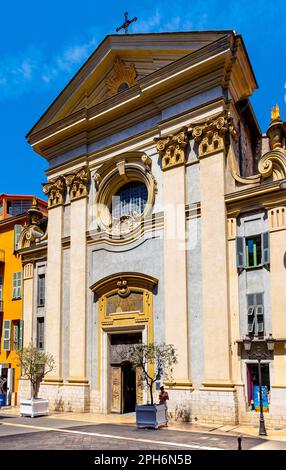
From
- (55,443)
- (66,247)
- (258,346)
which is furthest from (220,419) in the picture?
(66,247)

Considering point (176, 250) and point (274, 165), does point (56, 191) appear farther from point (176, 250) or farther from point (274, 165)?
point (274, 165)

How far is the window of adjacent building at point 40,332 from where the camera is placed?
29703mm

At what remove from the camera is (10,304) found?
33.2m

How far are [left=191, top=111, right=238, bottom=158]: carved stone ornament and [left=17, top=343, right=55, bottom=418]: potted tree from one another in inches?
508

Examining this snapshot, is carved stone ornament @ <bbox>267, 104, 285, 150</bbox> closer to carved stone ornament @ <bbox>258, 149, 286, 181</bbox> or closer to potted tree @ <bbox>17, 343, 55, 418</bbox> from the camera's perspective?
carved stone ornament @ <bbox>258, 149, 286, 181</bbox>

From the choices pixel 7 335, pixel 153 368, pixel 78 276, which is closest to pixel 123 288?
pixel 78 276

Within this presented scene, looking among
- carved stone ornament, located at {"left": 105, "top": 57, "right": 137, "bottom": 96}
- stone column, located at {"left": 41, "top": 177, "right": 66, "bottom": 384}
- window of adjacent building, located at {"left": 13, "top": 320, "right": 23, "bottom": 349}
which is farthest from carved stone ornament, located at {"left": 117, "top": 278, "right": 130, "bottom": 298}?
carved stone ornament, located at {"left": 105, "top": 57, "right": 137, "bottom": 96}

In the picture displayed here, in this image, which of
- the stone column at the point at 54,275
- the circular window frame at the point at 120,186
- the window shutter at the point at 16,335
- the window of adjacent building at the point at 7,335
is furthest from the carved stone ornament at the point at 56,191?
the window of adjacent building at the point at 7,335

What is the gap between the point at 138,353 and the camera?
2097cm

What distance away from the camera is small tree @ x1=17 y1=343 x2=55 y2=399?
26.3 meters

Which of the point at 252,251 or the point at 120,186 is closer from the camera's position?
the point at 252,251

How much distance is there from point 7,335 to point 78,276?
8.29 metres

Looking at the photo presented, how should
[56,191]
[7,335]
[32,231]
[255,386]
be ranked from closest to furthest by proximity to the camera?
1. [255,386]
2. [56,191]
3. [32,231]
4. [7,335]

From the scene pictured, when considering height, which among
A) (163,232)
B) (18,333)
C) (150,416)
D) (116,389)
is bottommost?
(150,416)
